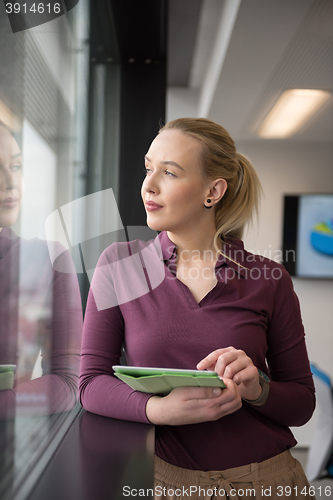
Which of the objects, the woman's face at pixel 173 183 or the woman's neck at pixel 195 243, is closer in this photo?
the woman's face at pixel 173 183

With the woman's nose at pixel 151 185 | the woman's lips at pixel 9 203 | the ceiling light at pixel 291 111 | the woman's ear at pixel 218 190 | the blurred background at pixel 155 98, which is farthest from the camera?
the ceiling light at pixel 291 111

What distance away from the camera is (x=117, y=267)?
1080mm

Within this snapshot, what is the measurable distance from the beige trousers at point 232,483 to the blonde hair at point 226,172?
572mm

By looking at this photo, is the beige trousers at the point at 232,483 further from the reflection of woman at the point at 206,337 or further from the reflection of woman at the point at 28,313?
the reflection of woman at the point at 28,313

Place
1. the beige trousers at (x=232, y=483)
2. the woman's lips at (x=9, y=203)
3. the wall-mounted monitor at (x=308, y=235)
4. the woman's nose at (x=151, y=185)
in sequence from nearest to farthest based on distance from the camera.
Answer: the woman's lips at (x=9, y=203) < the beige trousers at (x=232, y=483) < the woman's nose at (x=151, y=185) < the wall-mounted monitor at (x=308, y=235)

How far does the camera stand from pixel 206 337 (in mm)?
1003

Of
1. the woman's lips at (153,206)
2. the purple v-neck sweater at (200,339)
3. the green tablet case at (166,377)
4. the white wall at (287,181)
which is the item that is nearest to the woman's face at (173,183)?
the woman's lips at (153,206)

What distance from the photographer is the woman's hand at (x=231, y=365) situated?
0.83m

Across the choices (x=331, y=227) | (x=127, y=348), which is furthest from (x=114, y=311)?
(x=331, y=227)

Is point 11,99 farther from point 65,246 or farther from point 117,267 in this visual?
point 117,267

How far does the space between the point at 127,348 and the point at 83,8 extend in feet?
2.85

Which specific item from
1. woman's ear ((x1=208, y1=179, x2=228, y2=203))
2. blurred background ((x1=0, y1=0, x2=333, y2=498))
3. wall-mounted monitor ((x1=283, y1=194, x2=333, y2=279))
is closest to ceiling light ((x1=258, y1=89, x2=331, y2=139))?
blurred background ((x1=0, y1=0, x2=333, y2=498))

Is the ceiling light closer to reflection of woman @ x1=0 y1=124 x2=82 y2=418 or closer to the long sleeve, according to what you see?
the long sleeve

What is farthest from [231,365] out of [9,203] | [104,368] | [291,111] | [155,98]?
[291,111]
